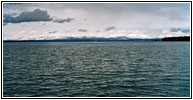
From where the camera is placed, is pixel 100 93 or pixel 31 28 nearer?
pixel 100 93

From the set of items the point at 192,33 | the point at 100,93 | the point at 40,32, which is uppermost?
the point at 40,32

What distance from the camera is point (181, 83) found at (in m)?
30.4

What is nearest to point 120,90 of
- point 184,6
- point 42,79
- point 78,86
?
point 78,86

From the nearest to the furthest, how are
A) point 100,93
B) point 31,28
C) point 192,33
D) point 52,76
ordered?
point 192,33 < point 100,93 < point 52,76 < point 31,28

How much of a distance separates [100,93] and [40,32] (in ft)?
324

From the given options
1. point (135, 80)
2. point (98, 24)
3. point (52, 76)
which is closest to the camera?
point (135, 80)

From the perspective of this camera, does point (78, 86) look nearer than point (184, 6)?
Yes

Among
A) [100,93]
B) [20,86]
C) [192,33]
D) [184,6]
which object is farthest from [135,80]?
[184,6]

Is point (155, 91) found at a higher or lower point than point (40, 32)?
lower

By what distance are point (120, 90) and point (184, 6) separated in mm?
54851

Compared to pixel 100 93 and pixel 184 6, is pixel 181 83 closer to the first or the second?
pixel 100 93

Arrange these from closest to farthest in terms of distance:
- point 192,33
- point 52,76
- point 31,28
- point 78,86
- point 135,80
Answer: point 192,33, point 78,86, point 135,80, point 52,76, point 31,28

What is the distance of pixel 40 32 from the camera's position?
12038 centimetres

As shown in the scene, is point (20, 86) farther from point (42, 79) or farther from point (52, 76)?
point (52, 76)
